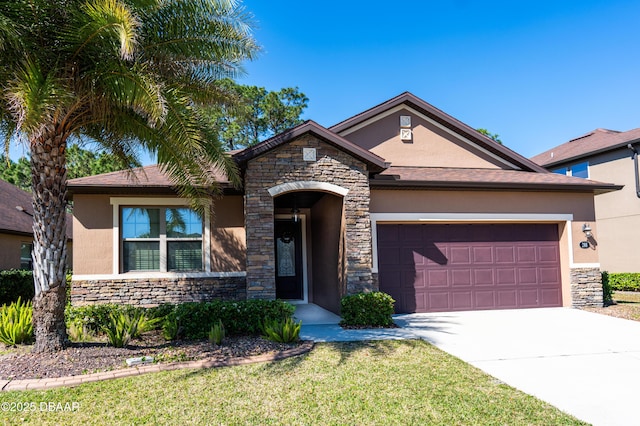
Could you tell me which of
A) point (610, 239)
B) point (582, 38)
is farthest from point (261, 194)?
point (610, 239)

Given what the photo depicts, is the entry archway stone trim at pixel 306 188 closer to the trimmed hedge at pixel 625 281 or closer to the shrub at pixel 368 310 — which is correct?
the shrub at pixel 368 310

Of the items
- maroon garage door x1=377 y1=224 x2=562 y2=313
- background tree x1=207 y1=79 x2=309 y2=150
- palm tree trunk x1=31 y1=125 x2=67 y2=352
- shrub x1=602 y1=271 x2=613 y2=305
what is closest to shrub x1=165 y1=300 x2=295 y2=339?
palm tree trunk x1=31 y1=125 x2=67 y2=352

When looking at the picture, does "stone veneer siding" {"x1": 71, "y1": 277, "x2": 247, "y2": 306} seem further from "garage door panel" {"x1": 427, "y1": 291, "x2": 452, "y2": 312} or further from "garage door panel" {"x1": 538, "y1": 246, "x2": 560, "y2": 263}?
"garage door panel" {"x1": 538, "y1": 246, "x2": 560, "y2": 263}

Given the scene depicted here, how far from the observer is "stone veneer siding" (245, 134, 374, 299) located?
923 centimetres

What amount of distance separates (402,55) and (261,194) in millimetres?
10633

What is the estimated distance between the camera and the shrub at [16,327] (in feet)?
24.4

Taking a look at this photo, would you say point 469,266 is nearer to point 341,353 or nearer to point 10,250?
point 341,353

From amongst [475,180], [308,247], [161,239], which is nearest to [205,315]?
[161,239]

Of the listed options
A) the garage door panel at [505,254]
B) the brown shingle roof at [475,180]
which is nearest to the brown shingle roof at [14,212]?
the brown shingle roof at [475,180]

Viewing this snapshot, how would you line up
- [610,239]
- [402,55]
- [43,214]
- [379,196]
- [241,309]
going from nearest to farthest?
[43,214]
[241,309]
[379,196]
[402,55]
[610,239]

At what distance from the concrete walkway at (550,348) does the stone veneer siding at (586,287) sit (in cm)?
53

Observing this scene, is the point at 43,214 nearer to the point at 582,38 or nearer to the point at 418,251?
the point at 418,251

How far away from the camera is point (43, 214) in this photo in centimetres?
687

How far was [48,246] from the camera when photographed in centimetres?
690
